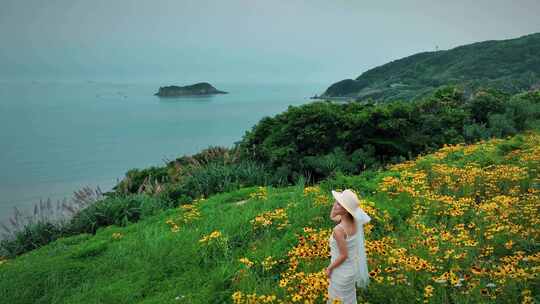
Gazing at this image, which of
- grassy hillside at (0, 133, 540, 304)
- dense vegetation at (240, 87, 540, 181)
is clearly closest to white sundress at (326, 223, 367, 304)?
grassy hillside at (0, 133, 540, 304)

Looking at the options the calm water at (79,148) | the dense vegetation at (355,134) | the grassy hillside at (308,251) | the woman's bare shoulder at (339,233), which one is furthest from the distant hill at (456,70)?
the woman's bare shoulder at (339,233)

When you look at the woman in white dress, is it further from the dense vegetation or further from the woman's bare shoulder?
the dense vegetation

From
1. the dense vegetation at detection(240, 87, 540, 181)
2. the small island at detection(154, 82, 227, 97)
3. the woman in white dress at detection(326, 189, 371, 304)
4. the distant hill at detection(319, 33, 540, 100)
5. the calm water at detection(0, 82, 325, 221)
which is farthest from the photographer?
the small island at detection(154, 82, 227, 97)

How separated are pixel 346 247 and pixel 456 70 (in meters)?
76.4

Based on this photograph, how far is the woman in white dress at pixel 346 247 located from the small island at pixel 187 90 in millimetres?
121852

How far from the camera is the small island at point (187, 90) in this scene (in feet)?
401

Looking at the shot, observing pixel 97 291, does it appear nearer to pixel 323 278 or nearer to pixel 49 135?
pixel 323 278

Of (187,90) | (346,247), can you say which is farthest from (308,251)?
(187,90)

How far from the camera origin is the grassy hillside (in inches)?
159

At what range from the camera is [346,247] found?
3.75 meters

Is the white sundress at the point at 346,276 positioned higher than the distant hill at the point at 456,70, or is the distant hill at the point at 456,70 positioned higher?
the distant hill at the point at 456,70

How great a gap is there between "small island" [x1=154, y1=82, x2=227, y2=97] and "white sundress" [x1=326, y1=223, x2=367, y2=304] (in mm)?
121867

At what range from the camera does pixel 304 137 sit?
1258 cm

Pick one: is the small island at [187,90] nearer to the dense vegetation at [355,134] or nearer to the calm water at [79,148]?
the calm water at [79,148]
